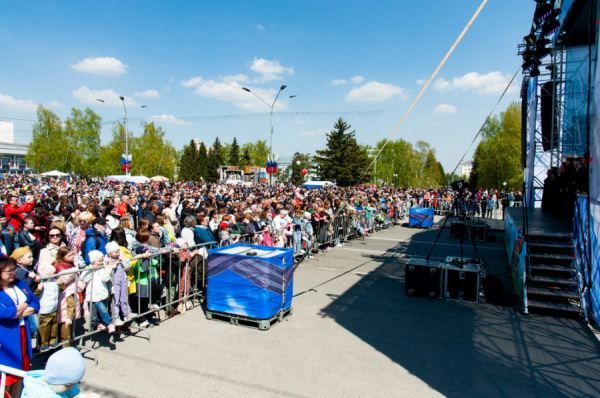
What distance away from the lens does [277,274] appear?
6.39 metres

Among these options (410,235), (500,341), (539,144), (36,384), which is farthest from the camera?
(410,235)

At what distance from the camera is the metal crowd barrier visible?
5.13 m

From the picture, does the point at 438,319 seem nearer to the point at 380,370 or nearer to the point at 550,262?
the point at 380,370

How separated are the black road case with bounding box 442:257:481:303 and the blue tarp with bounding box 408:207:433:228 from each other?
1400 centimetres

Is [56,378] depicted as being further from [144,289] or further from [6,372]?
[144,289]

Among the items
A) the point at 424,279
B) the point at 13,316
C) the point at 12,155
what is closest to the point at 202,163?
the point at 12,155

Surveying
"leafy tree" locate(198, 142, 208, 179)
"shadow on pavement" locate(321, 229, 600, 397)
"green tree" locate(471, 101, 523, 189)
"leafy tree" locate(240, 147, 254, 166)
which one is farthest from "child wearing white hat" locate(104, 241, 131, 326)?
"leafy tree" locate(240, 147, 254, 166)

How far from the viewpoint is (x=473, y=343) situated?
5.92 m

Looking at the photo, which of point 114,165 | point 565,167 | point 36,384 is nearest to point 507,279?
point 565,167

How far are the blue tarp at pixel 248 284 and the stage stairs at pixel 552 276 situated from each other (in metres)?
4.79

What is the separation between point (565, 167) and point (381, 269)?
5480 millimetres

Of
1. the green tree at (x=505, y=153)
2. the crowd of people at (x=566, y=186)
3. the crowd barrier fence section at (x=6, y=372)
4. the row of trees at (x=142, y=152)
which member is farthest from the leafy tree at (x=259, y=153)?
the crowd barrier fence section at (x=6, y=372)

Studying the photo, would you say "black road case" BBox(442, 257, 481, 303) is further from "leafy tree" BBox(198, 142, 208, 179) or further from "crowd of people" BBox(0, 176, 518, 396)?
"leafy tree" BBox(198, 142, 208, 179)

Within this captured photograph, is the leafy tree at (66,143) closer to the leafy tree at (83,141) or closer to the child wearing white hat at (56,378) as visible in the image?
the leafy tree at (83,141)
